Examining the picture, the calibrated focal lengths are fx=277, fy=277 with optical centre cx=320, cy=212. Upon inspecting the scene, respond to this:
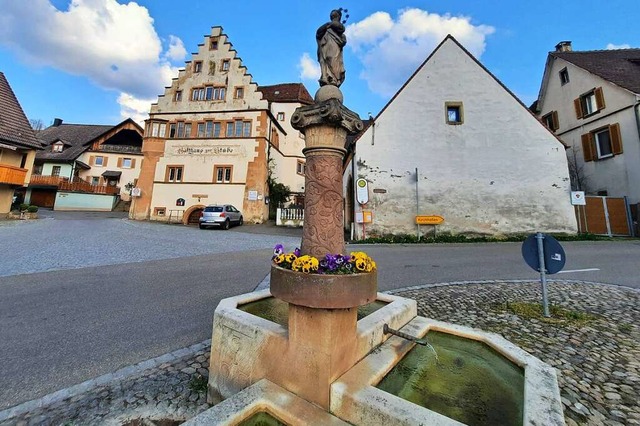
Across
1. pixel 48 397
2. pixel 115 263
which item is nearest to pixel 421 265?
pixel 48 397

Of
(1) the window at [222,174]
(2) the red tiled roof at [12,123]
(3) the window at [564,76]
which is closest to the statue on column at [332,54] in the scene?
(1) the window at [222,174]

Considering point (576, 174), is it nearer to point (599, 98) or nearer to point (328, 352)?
point (599, 98)

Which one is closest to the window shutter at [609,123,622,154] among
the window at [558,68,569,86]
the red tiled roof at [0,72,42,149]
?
the window at [558,68,569,86]

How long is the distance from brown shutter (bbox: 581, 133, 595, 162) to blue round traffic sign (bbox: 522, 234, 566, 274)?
728 inches

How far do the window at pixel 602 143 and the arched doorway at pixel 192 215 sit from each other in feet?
87.9

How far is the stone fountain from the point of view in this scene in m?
1.76

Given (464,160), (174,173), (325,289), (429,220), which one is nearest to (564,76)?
(464,160)

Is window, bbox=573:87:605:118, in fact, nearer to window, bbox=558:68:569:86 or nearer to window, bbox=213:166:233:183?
window, bbox=558:68:569:86

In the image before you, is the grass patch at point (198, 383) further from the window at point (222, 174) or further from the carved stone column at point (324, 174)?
the window at point (222, 174)

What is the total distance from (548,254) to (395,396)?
13.1 ft

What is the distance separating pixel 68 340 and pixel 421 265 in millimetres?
7667

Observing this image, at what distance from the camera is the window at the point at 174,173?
22781 millimetres

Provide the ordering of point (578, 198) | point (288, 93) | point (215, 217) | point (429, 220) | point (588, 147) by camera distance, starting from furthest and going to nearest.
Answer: point (288, 93)
point (215, 217)
point (588, 147)
point (429, 220)
point (578, 198)

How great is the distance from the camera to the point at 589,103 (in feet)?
57.4
